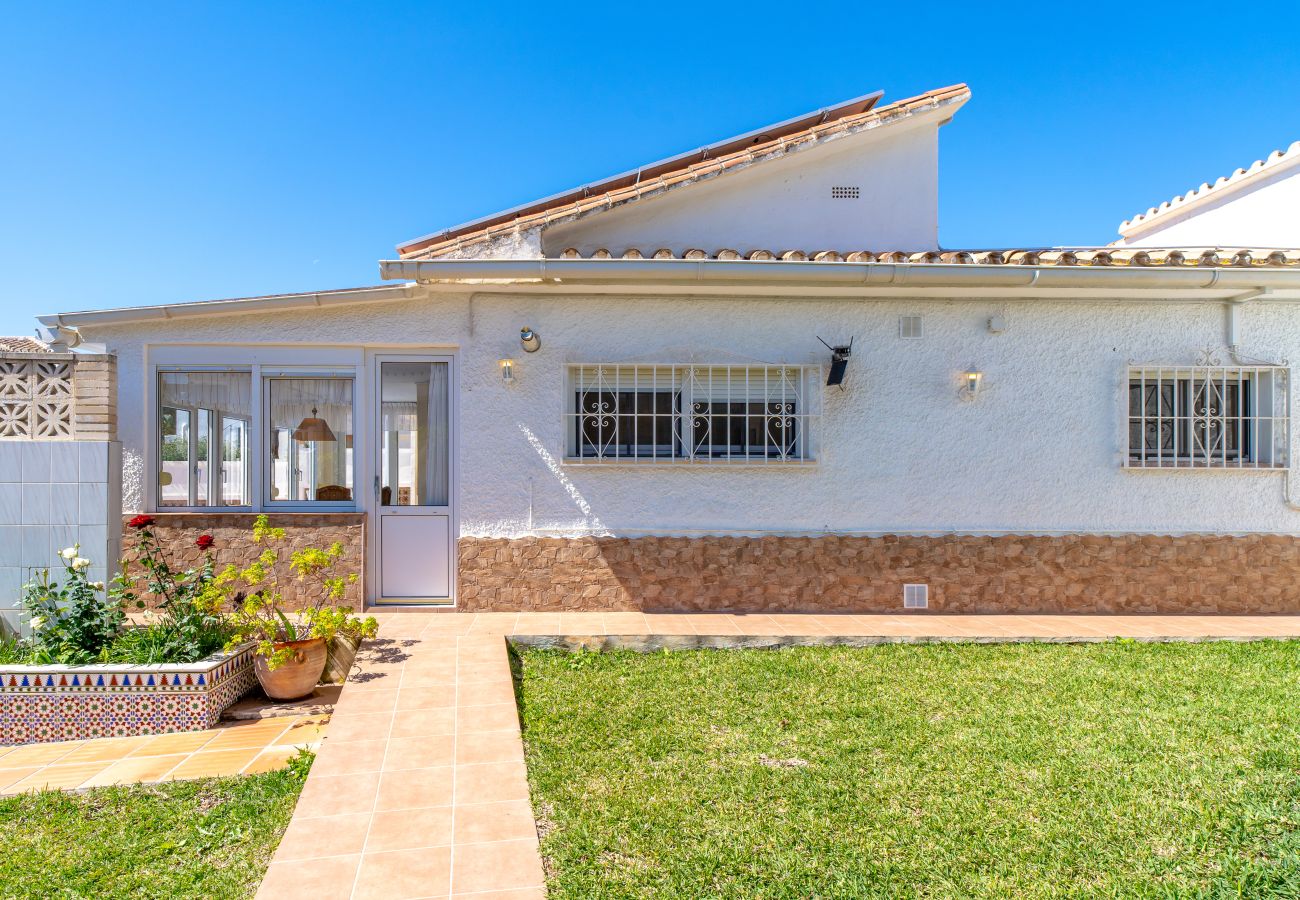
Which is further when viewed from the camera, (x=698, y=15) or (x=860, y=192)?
(x=698, y=15)

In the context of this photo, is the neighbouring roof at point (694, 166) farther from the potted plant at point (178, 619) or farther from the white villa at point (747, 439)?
the potted plant at point (178, 619)

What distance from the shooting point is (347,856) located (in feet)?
12.0

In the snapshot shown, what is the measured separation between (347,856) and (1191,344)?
36.8ft

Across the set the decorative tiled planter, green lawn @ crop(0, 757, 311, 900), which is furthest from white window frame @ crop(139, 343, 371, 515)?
green lawn @ crop(0, 757, 311, 900)

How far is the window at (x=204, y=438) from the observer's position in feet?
27.9

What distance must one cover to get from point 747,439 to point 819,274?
7.71 ft

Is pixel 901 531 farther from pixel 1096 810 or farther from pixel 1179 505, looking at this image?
pixel 1096 810

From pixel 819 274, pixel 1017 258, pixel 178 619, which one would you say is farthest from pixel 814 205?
pixel 178 619

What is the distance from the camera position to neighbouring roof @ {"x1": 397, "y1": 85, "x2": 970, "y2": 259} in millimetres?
8945

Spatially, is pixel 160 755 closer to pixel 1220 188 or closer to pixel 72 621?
pixel 72 621

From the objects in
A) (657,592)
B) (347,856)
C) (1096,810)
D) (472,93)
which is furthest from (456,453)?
(472,93)

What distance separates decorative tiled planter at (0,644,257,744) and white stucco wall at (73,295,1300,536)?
3408 mm

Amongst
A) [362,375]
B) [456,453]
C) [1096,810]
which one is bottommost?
[1096,810]

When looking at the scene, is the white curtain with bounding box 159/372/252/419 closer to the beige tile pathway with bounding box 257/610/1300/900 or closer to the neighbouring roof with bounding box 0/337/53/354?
the neighbouring roof with bounding box 0/337/53/354
